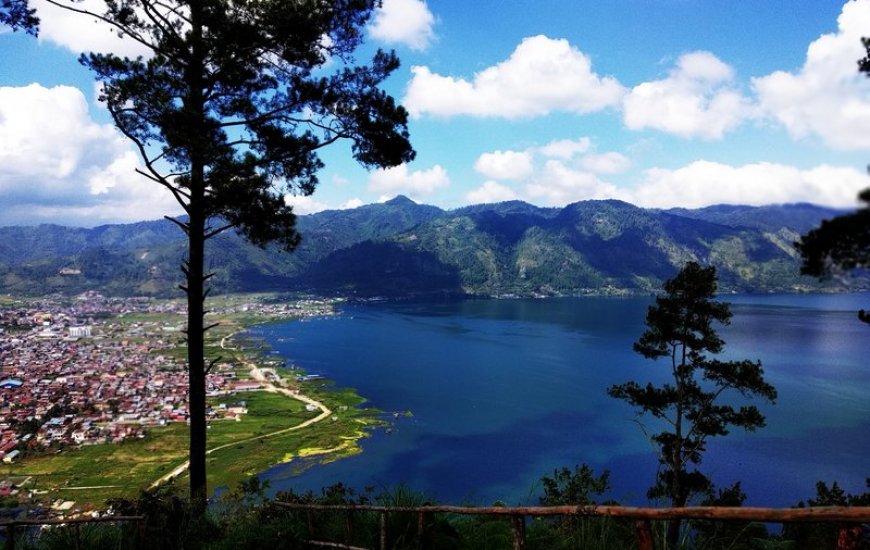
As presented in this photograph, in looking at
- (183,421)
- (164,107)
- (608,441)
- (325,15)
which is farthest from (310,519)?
(183,421)

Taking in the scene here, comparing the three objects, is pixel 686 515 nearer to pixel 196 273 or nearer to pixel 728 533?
pixel 196 273

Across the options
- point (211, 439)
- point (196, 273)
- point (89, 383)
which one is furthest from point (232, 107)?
point (89, 383)

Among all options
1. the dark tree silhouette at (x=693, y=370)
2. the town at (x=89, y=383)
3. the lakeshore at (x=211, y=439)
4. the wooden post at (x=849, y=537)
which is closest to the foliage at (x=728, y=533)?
the dark tree silhouette at (x=693, y=370)

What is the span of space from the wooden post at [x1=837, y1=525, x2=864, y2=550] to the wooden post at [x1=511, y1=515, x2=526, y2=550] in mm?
2206

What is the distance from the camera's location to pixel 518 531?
14.0ft

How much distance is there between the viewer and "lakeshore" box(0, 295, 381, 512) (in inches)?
1352

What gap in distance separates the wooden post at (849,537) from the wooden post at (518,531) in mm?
2206

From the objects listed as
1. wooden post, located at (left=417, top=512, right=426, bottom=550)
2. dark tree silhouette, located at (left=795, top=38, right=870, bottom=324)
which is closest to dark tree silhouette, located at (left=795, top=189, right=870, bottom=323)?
dark tree silhouette, located at (left=795, top=38, right=870, bottom=324)

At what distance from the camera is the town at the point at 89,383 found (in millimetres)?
47469

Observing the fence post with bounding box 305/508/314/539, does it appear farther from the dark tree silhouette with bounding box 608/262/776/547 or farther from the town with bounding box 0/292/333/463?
the dark tree silhouette with bounding box 608/262/776/547

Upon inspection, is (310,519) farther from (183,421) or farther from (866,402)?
(866,402)

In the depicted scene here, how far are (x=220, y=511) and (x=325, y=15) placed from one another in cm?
904

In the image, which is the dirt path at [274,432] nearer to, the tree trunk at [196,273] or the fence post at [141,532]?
the tree trunk at [196,273]

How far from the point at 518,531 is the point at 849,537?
2.33 metres
